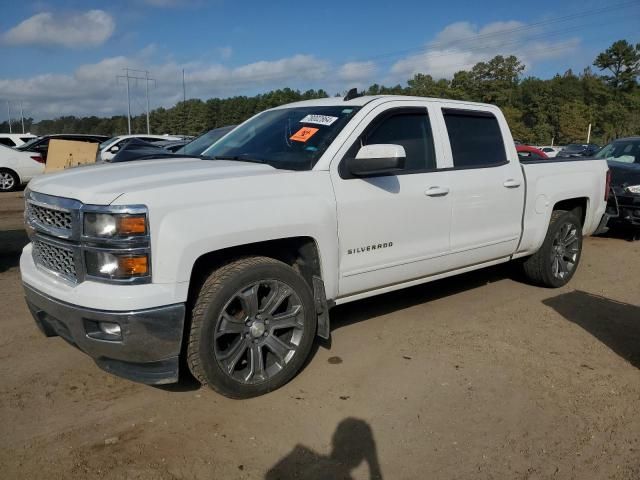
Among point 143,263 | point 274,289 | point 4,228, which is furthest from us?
point 4,228

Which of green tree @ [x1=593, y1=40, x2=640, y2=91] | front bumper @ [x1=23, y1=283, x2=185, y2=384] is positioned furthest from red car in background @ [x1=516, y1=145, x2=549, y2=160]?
green tree @ [x1=593, y1=40, x2=640, y2=91]

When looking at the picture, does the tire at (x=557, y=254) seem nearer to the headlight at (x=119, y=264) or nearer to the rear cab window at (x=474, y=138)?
the rear cab window at (x=474, y=138)

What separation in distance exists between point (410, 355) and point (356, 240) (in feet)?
3.30

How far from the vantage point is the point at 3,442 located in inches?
109

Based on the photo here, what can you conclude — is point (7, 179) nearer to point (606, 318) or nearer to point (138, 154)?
point (138, 154)

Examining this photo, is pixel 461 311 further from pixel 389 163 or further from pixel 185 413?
pixel 185 413

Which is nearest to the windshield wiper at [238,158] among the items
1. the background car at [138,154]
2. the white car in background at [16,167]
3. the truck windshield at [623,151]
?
the background car at [138,154]

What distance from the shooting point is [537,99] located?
65875 millimetres

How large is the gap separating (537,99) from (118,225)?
71.4 meters

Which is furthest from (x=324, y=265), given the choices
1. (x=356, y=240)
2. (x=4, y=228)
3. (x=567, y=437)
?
(x=4, y=228)

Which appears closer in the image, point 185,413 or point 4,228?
point 185,413

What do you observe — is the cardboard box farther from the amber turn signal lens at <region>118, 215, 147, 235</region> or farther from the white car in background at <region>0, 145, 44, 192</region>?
the amber turn signal lens at <region>118, 215, 147, 235</region>

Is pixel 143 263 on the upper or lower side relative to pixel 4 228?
upper

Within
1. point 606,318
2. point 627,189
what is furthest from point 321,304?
point 627,189
